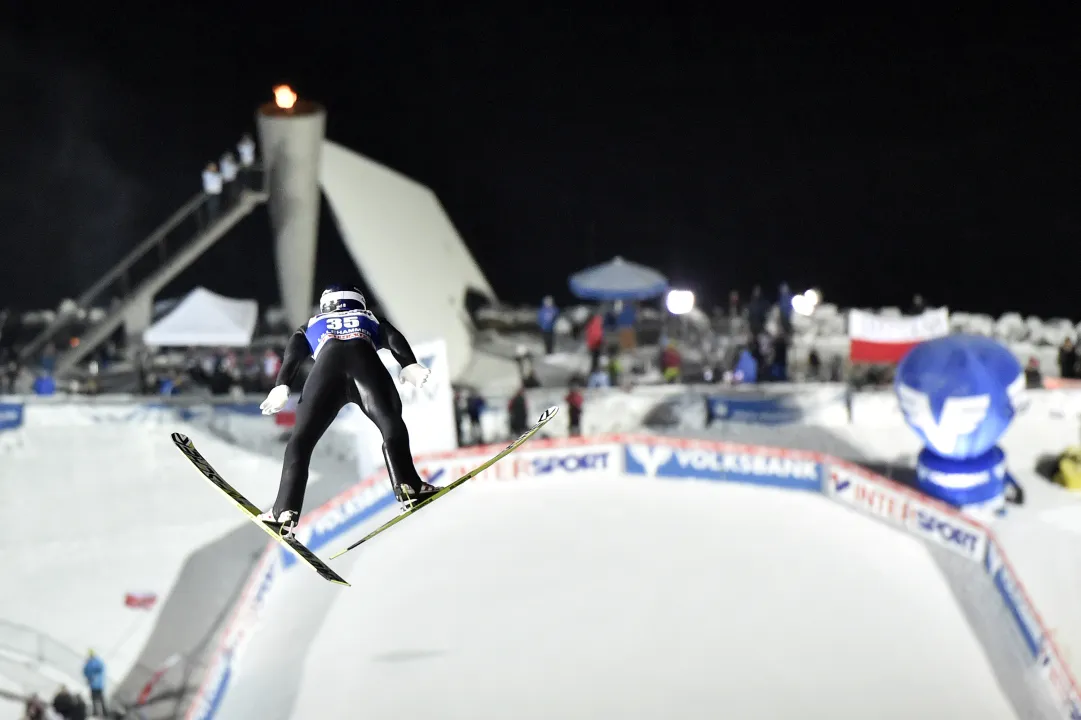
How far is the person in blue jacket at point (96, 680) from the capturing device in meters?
12.9

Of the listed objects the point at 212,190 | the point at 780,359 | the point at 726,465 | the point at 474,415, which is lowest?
the point at 726,465

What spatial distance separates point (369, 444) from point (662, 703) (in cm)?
778

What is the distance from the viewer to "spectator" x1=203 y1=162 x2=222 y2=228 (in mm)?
20391

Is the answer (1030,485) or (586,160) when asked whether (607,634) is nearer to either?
(1030,485)

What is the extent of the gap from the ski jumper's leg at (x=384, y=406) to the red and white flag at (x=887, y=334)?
14929 millimetres

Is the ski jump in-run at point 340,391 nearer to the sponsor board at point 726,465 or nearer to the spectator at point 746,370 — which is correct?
the sponsor board at point 726,465

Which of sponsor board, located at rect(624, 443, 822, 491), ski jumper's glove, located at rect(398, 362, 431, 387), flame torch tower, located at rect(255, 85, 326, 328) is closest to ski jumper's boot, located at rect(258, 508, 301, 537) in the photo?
ski jumper's glove, located at rect(398, 362, 431, 387)

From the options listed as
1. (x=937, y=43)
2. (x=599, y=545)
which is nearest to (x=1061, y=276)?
(x=937, y=43)

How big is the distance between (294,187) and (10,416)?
6856 millimetres

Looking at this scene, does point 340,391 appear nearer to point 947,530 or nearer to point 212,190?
point 947,530

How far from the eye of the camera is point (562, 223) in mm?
29859

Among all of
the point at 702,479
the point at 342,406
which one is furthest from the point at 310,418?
the point at 702,479

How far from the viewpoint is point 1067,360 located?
67.4ft

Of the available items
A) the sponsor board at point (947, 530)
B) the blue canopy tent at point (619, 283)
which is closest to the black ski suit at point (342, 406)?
the sponsor board at point (947, 530)
